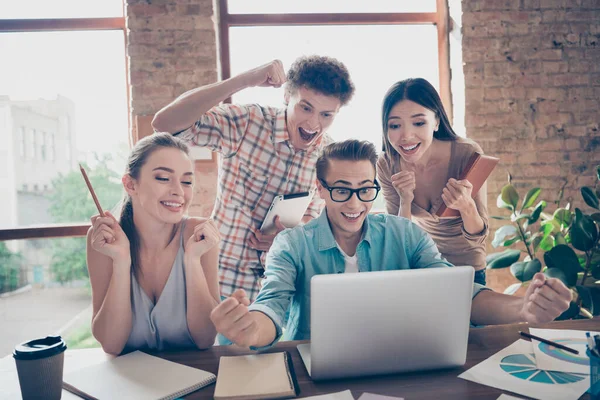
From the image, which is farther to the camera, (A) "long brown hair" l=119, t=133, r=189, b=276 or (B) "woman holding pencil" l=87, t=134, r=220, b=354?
Answer: (A) "long brown hair" l=119, t=133, r=189, b=276

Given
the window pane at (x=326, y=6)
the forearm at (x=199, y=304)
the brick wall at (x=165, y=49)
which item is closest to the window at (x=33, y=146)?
the brick wall at (x=165, y=49)

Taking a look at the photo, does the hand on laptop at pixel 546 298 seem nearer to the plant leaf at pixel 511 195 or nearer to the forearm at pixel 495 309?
the forearm at pixel 495 309

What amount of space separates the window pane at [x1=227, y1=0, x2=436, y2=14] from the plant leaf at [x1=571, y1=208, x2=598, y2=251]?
6.52 feet

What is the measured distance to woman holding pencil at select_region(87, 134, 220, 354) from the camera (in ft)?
4.32

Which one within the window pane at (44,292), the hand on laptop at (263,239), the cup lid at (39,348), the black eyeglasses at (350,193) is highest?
the black eyeglasses at (350,193)

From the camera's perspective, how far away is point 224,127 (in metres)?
1.94

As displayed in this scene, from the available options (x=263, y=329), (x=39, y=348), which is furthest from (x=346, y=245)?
(x=39, y=348)

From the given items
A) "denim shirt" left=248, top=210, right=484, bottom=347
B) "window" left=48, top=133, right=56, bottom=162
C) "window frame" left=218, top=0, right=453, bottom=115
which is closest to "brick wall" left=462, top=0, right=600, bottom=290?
"window frame" left=218, top=0, right=453, bottom=115

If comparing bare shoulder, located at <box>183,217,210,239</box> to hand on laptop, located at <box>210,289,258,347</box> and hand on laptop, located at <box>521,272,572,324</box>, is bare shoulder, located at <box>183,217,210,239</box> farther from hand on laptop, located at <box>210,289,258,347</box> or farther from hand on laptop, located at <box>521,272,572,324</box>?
hand on laptop, located at <box>521,272,572,324</box>

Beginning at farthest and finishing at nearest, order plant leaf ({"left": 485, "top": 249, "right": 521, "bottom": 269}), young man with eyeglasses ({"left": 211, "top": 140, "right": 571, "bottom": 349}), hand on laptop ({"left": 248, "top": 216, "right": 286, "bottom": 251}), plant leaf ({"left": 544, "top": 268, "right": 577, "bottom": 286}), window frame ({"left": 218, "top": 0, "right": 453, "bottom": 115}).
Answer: window frame ({"left": 218, "top": 0, "right": 453, "bottom": 115}) → plant leaf ({"left": 485, "top": 249, "right": 521, "bottom": 269}) → plant leaf ({"left": 544, "top": 268, "right": 577, "bottom": 286}) → hand on laptop ({"left": 248, "top": 216, "right": 286, "bottom": 251}) → young man with eyeglasses ({"left": 211, "top": 140, "right": 571, "bottom": 349})

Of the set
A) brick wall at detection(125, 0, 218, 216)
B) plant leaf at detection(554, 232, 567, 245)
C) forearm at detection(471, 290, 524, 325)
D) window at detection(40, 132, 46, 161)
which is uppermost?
brick wall at detection(125, 0, 218, 216)

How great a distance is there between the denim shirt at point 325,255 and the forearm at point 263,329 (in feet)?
0.61

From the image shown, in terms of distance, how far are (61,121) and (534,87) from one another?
354 centimetres

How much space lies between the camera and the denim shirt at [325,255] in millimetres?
1444
